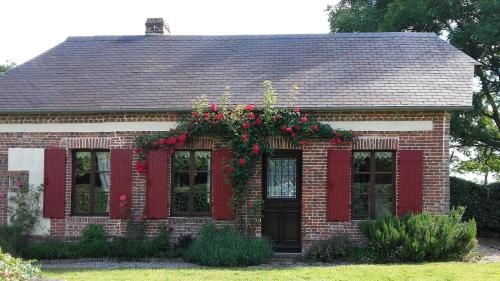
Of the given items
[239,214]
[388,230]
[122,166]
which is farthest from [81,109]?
[388,230]

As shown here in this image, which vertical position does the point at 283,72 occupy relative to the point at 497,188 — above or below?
above

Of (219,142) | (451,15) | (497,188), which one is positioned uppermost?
(451,15)

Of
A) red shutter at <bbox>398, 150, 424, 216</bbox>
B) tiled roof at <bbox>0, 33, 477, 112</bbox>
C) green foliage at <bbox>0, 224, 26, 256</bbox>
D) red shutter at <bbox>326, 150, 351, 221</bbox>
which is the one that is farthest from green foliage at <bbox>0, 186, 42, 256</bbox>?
red shutter at <bbox>398, 150, 424, 216</bbox>

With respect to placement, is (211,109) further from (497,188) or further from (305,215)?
(497,188)

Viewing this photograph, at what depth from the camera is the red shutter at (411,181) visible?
11.8m

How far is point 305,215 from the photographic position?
39.3 feet

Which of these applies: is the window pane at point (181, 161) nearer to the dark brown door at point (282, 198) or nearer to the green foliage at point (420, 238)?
the dark brown door at point (282, 198)

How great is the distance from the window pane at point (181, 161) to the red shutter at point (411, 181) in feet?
14.7

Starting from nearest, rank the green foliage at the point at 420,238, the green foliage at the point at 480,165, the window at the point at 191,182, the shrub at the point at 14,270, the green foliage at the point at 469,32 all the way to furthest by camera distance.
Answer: the shrub at the point at 14,270, the green foliage at the point at 420,238, the window at the point at 191,182, the green foliage at the point at 469,32, the green foliage at the point at 480,165

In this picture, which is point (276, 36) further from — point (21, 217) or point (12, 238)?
point (12, 238)

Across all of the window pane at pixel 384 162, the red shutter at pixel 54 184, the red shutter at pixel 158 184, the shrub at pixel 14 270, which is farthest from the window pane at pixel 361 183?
the shrub at pixel 14 270

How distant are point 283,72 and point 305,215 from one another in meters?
3.50

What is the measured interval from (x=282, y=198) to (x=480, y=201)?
23.2 feet

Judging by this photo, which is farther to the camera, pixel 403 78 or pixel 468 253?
pixel 403 78
